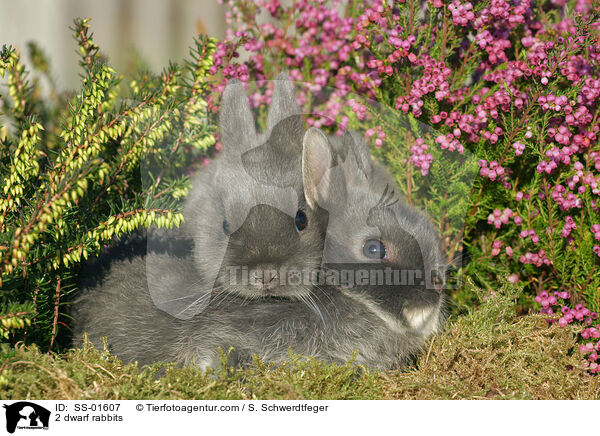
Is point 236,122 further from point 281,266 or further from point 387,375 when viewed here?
point 387,375

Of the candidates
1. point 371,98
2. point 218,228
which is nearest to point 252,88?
point 371,98

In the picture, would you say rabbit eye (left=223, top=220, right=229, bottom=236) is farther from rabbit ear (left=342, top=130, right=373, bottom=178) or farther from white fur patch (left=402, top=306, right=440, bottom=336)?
white fur patch (left=402, top=306, right=440, bottom=336)

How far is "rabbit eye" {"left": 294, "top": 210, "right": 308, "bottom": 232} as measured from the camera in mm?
2113

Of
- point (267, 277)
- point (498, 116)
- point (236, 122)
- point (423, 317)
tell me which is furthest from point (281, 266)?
point (498, 116)

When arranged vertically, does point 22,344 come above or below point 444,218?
below

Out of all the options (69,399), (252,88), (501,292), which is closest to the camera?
(69,399)

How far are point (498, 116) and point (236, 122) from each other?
3.55 ft

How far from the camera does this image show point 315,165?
6.95 ft

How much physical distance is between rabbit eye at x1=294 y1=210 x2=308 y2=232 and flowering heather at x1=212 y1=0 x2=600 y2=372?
2.26ft

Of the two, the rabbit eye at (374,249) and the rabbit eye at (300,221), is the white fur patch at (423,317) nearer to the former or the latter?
the rabbit eye at (374,249)

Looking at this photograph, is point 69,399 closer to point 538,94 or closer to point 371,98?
point 371,98

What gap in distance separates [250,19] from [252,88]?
1.25ft

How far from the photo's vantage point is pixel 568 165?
2.46 meters
